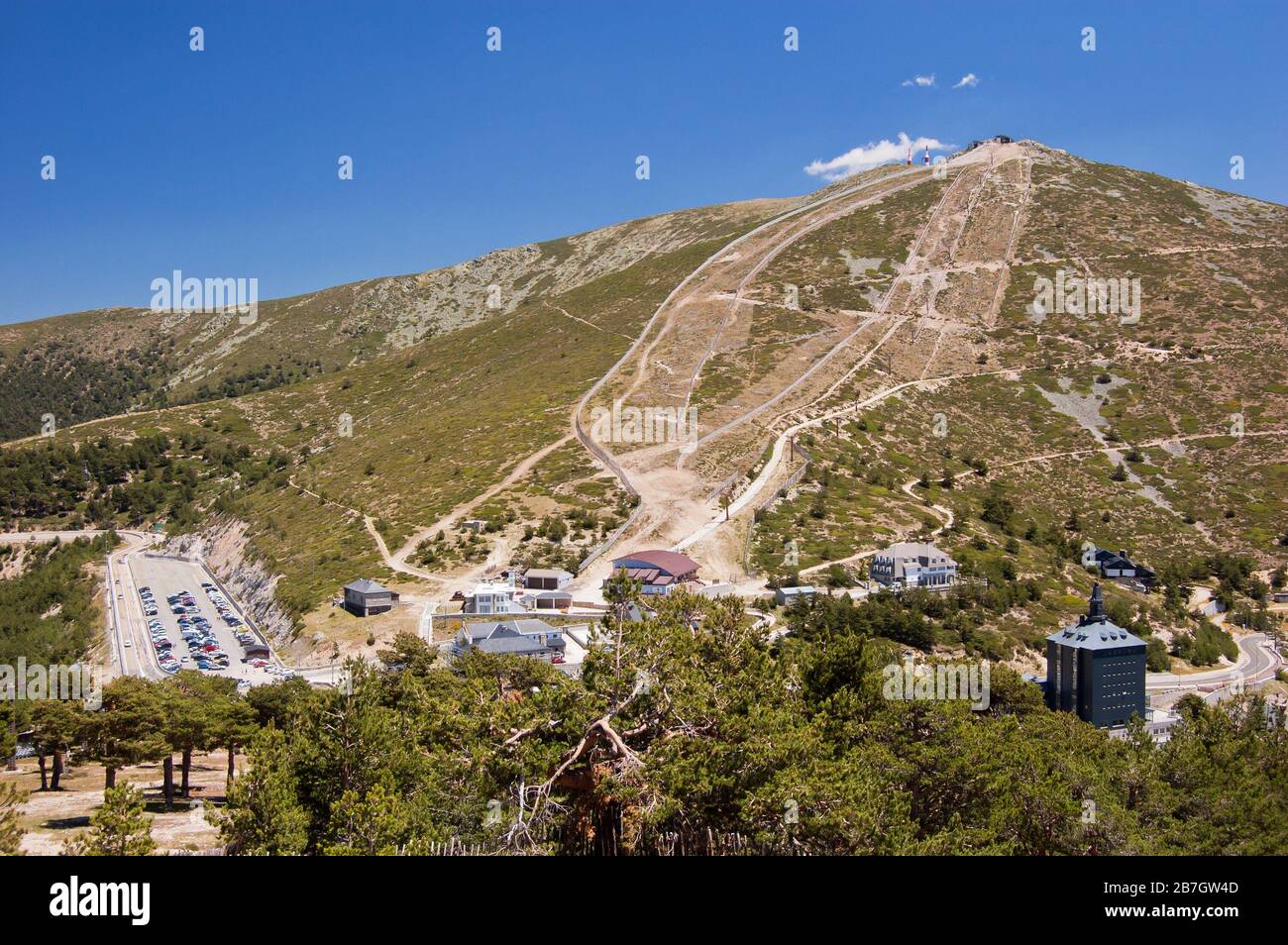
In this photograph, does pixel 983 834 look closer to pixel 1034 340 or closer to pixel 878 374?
pixel 878 374

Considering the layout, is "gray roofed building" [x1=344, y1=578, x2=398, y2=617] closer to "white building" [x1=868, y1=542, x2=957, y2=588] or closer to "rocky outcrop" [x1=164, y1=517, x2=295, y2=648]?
"rocky outcrop" [x1=164, y1=517, x2=295, y2=648]

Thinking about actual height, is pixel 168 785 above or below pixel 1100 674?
below

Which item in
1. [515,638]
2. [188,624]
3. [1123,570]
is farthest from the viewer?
[1123,570]

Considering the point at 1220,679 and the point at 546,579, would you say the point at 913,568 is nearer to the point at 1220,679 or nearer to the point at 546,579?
the point at 1220,679

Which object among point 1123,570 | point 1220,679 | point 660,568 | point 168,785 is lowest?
point 1220,679
